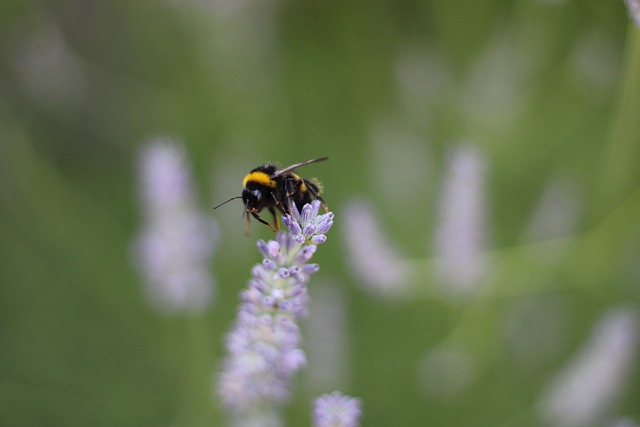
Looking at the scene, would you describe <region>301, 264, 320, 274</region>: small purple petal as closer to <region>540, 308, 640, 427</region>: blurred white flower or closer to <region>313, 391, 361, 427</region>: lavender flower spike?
<region>313, 391, 361, 427</region>: lavender flower spike

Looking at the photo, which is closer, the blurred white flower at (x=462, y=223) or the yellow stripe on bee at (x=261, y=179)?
the yellow stripe on bee at (x=261, y=179)

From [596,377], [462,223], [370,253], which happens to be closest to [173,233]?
[370,253]

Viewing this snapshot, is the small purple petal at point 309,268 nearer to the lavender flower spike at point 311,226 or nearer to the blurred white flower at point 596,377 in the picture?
the lavender flower spike at point 311,226

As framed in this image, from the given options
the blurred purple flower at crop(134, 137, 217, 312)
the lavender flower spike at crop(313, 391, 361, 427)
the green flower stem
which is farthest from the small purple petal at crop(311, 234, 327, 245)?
the green flower stem

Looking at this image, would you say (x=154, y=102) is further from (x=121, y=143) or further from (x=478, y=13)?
(x=478, y=13)

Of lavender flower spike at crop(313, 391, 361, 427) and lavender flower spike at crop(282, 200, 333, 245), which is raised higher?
lavender flower spike at crop(282, 200, 333, 245)

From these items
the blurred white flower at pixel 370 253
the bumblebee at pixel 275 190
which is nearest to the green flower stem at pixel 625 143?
the blurred white flower at pixel 370 253

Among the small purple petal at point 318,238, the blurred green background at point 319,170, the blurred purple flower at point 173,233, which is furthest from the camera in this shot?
the blurred green background at point 319,170
